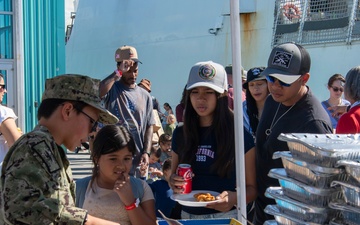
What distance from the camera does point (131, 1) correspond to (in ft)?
51.3

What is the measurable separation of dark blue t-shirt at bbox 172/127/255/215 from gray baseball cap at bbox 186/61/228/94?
0.30 m

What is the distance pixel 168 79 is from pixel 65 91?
39.9ft

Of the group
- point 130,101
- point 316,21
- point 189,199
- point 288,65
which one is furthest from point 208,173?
point 316,21

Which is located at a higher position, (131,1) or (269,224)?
(131,1)

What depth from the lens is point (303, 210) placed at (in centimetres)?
183

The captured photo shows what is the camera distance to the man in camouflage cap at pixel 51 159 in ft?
5.97

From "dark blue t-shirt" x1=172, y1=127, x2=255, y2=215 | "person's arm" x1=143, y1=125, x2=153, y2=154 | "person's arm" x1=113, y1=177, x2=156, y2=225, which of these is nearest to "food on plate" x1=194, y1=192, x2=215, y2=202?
"dark blue t-shirt" x1=172, y1=127, x2=255, y2=215

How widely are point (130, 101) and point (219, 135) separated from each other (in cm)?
195

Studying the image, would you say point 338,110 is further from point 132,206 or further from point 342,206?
point 342,206

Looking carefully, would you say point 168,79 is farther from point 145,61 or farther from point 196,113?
point 196,113

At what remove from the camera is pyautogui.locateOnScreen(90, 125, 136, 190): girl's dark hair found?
9.77ft

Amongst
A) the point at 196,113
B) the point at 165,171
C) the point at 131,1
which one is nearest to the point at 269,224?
the point at 196,113

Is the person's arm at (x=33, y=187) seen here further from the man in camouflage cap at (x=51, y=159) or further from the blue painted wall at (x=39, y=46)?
the blue painted wall at (x=39, y=46)

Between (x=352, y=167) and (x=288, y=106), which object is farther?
(x=288, y=106)
